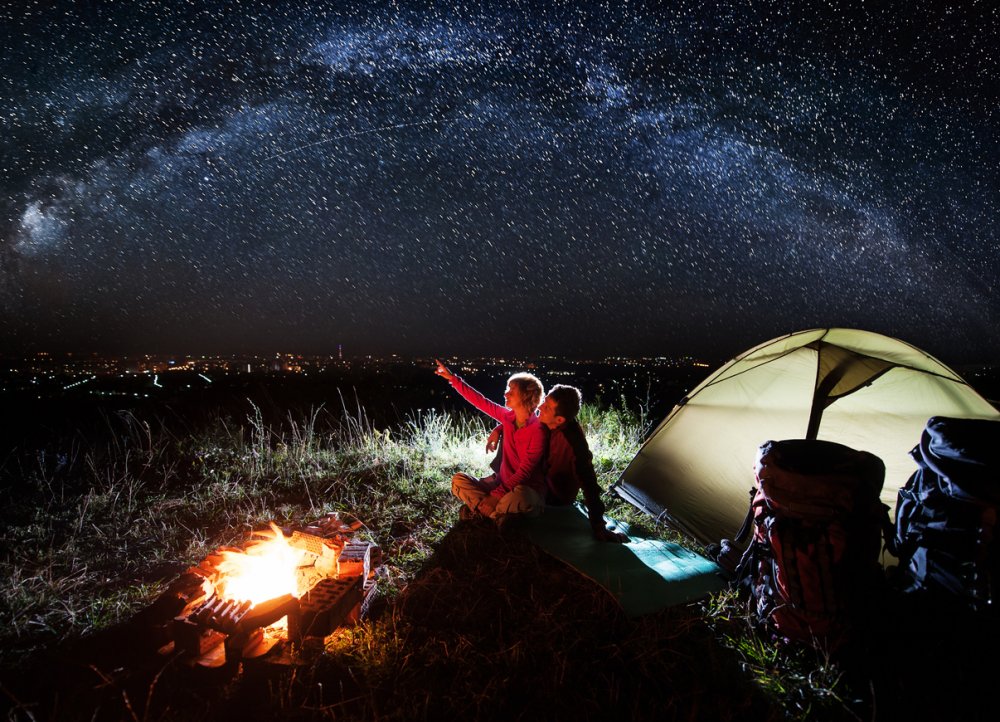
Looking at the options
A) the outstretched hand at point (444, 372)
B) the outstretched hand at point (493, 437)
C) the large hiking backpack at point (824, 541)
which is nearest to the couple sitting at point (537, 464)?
the outstretched hand at point (493, 437)

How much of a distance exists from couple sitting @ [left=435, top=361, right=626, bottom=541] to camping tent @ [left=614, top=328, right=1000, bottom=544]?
1.03 metres

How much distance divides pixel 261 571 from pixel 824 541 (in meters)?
3.24

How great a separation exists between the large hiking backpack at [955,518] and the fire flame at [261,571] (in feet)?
11.8

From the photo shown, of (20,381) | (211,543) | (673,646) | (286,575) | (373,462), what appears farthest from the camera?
(20,381)

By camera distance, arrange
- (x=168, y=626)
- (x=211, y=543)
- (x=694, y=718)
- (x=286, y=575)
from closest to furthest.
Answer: (x=694, y=718) < (x=168, y=626) < (x=286, y=575) < (x=211, y=543)

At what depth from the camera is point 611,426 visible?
7781 mm

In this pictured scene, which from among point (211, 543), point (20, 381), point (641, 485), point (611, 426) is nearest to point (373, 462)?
point (211, 543)

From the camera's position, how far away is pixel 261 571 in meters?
3.02

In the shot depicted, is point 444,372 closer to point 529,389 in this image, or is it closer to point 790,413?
point 529,389

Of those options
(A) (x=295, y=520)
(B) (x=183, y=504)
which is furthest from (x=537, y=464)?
(B) (x=183, y=504)

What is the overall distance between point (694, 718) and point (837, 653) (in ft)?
3.06

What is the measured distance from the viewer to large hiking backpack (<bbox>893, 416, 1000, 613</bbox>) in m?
2.45

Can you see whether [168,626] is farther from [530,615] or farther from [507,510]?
[507,510]

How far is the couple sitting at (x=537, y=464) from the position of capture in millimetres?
3709
